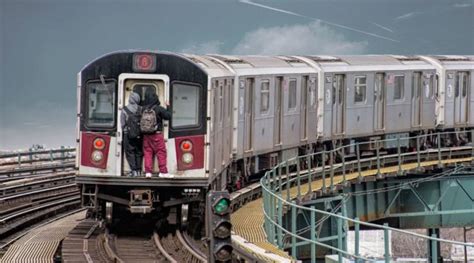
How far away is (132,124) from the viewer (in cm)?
1558

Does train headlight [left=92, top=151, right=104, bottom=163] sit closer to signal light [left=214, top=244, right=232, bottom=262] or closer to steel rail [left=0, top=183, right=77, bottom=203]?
steel rail [left=0, top=183, right=77, bottom=203]

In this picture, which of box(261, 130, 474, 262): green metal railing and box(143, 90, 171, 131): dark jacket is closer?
box(143, 90, 171, 131): dark jacket

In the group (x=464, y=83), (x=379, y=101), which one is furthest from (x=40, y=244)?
(x=464, y=83)

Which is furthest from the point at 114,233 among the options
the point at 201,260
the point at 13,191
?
the point at 13,191

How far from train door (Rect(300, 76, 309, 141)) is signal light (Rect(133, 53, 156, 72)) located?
8.62 metres

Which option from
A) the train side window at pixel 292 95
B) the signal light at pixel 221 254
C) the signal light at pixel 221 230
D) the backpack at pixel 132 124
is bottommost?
A: the signal light at pixel 221 254

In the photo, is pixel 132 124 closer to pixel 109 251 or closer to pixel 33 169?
pixel 109 251

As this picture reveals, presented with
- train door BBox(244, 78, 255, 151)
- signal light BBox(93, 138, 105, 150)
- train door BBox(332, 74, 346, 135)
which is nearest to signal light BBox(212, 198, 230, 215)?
signal light BBox(93, 138, 105, 150)

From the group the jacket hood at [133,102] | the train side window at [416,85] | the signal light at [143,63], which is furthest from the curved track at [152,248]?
the train side window at [416,85]

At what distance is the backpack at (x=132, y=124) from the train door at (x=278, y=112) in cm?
691

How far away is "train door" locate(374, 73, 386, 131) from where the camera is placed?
2752 cm

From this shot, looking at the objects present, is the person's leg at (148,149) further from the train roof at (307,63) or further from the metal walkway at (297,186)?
the metal walkway at (297,186)

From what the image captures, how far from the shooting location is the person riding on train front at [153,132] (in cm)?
1548

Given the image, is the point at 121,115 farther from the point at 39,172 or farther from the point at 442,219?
the point at 39,172
